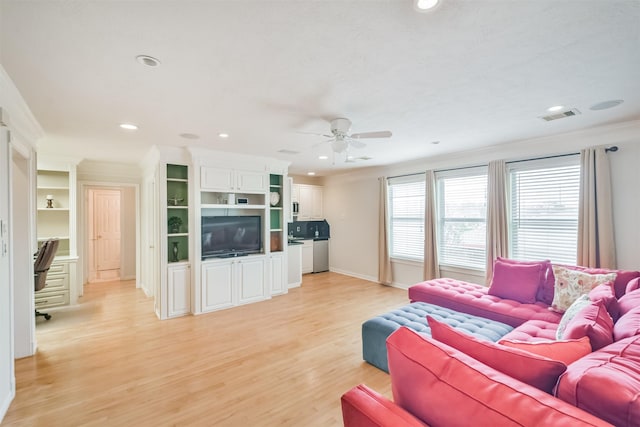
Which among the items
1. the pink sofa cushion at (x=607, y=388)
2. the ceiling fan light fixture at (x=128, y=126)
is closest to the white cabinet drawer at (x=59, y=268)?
the ceiling fan light fixture at (x=128, y=126)

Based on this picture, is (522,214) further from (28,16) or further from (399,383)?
(28,16)

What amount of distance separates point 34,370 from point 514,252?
19.3 ft

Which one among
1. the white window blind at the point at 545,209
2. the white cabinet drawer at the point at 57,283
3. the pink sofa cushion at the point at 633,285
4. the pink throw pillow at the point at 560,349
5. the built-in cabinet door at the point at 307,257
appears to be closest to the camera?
the pink throw pillow at the point at 560,349

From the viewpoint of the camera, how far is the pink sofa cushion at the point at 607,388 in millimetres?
778

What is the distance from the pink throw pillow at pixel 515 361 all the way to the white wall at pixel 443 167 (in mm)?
3552

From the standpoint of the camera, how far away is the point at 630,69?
6.62 ft

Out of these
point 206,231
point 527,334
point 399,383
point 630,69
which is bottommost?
point 527,334

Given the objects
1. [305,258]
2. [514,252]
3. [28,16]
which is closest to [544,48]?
[28,16]

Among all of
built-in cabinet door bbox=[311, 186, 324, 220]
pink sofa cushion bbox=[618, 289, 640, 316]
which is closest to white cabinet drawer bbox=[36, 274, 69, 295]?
built-in cabinet door bbox=[311, 186, 324, 220]

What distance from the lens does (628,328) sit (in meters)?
1.48

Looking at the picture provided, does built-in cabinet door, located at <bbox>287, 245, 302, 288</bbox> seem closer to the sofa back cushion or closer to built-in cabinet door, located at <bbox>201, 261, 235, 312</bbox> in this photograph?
built-in cabinet door, located at <bbox>201, 261, 235, 312</bbox>

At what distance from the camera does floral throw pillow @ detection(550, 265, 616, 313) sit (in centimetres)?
Answer: 273

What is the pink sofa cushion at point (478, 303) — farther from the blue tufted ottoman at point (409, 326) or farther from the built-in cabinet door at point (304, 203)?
the built-in cabinet door at point (304, 203)

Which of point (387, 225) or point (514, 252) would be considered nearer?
point (514, 252)
